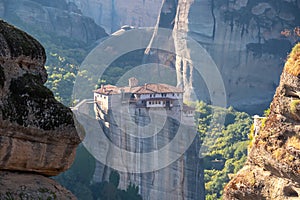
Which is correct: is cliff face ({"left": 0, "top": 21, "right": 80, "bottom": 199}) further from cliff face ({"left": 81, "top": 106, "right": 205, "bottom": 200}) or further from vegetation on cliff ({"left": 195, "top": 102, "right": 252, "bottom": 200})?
vegetation on cliff ({"left": 195, "top": 102, "right": 252, "bottom": 200})

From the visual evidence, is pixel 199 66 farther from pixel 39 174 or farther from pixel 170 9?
pixel 39 174

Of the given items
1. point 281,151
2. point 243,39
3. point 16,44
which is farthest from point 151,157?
point 243,39

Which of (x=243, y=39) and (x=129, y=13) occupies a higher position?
(x=129, y=13)

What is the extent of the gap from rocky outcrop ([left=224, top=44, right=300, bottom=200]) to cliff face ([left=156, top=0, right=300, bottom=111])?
154 feet

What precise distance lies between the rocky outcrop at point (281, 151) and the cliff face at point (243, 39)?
4689 centimetres

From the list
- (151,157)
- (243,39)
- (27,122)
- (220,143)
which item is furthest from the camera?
(243,39)

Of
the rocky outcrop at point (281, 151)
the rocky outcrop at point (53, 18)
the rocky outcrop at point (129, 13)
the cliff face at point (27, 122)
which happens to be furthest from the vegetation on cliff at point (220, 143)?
the rocky outcrop at point (129, 13)

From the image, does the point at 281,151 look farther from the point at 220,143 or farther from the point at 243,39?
the point at 243,39

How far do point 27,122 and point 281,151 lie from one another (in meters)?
4.99

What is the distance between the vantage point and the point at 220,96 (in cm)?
5438

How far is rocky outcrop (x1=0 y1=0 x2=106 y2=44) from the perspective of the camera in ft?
189

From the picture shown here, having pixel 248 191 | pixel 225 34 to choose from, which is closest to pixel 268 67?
pixel 225 34

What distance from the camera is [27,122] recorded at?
4.88 meters

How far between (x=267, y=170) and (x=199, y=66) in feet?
153
